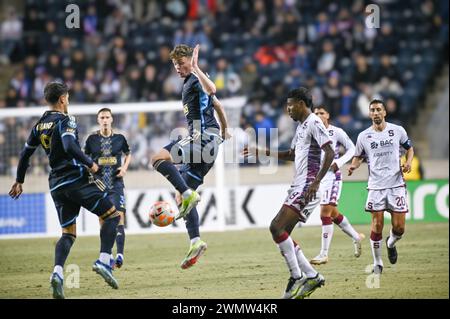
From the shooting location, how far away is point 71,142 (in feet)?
30.3

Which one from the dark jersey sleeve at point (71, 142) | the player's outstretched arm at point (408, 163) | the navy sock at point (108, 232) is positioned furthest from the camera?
the player's outstretched arm at point (408, 163)

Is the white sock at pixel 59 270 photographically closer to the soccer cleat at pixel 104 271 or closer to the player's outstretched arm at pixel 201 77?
the soccer cleat at pixel 104 271

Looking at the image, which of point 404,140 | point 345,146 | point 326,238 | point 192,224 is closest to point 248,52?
point 345,146

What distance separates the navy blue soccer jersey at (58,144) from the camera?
30.7ft

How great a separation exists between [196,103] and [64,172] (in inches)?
74.3

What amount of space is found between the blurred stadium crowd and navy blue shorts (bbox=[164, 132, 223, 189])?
10.0 m

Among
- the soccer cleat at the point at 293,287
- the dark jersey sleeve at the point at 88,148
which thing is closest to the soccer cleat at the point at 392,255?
the soccer cleat at the point at 293,287

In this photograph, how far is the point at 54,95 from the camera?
31.1 feet

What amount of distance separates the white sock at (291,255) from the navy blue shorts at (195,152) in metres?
1.77

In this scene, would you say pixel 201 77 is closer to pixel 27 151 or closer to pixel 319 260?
pixel 27 151

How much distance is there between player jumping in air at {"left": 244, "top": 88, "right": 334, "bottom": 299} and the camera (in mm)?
9016

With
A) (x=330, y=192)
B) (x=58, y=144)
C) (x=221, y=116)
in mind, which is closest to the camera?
(x=58, y=144)

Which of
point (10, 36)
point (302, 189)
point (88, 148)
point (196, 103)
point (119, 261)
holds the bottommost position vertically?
point (119, 261)
